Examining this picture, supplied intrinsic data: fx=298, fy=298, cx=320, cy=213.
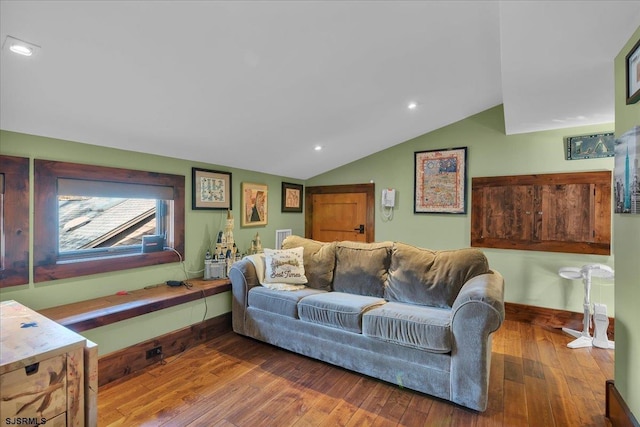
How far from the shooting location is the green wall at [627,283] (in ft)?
5.25

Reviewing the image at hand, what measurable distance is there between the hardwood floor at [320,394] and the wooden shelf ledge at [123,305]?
20.0 inches

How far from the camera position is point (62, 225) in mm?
2428

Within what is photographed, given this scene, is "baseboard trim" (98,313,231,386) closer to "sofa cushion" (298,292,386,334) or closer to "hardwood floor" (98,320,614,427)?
"hardwood floor" (98,320,614,427)

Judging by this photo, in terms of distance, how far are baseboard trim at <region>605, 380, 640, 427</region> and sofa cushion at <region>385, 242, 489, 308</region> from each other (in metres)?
1.02

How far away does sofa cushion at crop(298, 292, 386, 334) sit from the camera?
7.89ft

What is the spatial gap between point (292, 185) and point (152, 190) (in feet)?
7.63

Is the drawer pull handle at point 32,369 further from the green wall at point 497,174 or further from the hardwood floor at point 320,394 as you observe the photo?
the green wall at point 497,174

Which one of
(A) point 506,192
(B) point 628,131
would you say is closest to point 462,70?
(B) point 628,131

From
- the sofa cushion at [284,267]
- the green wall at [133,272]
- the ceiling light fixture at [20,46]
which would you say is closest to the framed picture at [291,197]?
the green wall at [133,272]

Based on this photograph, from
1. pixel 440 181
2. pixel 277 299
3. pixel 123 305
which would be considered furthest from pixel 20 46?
pixel 440 181

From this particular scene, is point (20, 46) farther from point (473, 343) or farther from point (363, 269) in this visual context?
point (473, 343)

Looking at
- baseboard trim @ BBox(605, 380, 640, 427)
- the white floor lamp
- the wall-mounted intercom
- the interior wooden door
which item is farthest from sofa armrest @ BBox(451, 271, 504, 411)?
the interior wooden door

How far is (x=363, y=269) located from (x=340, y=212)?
1.99 metres

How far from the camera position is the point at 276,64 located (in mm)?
2072
